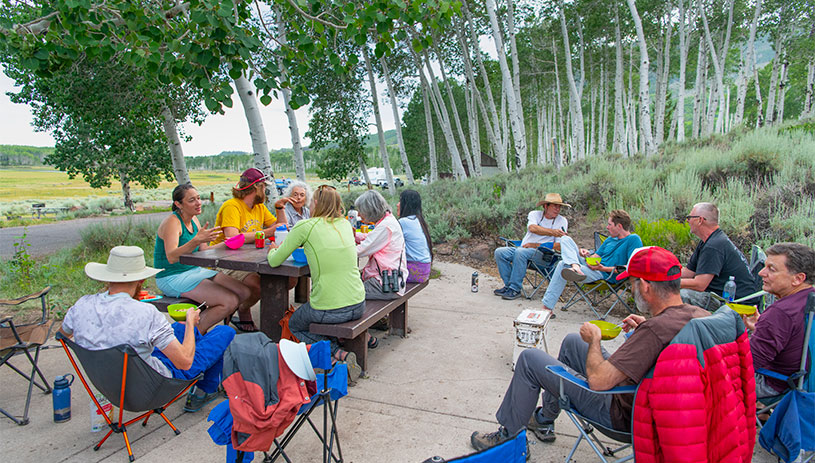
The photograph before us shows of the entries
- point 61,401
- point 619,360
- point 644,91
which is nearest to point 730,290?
point 619,360

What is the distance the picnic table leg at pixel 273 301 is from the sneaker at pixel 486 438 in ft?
6.78

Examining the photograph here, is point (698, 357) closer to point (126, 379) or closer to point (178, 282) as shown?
point (126, 379)

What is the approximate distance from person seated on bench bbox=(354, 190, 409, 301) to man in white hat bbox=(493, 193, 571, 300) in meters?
2.31

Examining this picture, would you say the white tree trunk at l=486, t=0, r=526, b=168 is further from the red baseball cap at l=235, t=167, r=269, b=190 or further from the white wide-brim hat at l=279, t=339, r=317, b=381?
the white wide-brim hat at l=279, t=339, r=317, b=381

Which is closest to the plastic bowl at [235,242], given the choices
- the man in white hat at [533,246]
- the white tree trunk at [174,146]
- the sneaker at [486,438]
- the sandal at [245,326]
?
the sandal at [245,326]

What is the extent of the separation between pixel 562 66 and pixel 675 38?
650 cm

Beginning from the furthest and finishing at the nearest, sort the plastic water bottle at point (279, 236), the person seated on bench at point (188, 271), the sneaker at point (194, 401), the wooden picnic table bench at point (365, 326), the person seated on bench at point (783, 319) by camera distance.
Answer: the plastic water bottle at point (279, 236) → the person seated on bench at point (188, 271) → the wooden picnic table bench at point (365, 326) → the sneaker at point (194, 401) → the person seated on bench at point (783, 319)

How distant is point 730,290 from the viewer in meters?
3.69

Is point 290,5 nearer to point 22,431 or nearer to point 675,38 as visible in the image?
point 22,431

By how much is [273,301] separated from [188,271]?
2.74 feet

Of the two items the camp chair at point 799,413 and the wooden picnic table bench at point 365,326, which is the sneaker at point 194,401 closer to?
the wooden picnic table bench at point 365,326

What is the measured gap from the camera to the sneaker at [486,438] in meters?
2.58

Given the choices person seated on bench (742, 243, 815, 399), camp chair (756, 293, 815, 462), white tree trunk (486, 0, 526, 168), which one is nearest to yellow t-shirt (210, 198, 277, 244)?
person seated on bench (742, 243, 815, 399)

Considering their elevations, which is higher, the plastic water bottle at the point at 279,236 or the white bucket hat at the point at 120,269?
the white bucket hat at the point at 120,269
